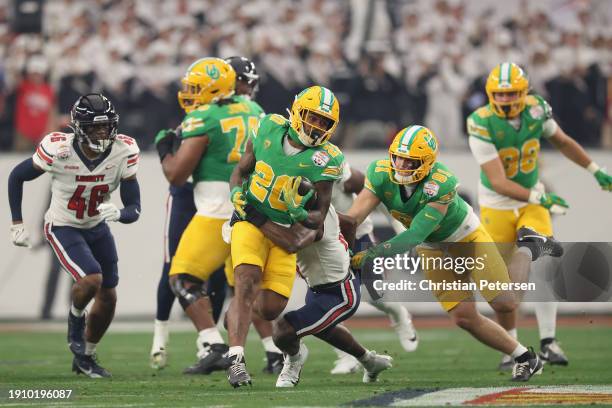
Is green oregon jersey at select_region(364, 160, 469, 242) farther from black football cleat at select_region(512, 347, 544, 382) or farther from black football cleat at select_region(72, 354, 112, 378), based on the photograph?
black football cleat at select_region(72, 354, 112, 378)

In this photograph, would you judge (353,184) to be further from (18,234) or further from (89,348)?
(18,234)

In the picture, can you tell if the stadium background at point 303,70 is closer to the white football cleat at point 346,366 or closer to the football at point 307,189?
the white football cleat at point 346,366

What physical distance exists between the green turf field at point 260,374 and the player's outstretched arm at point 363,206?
110cm

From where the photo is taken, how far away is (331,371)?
920 cm

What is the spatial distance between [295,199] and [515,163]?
2.99 metres

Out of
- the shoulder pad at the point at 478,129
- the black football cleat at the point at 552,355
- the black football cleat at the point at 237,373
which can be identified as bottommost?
the black football cleat at the point at 552,355

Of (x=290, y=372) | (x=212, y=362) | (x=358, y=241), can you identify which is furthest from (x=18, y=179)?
(x=358, y=241)

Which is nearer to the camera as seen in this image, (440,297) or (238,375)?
(238,375)

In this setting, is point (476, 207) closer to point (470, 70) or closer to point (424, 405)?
point (470, 70)

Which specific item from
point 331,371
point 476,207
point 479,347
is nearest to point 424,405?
point 331,371

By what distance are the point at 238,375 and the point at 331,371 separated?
2.17 m

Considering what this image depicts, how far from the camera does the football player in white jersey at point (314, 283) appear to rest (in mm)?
7500

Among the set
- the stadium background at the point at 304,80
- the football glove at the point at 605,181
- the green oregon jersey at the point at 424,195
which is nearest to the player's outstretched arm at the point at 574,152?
the football glove at the point at 605,181

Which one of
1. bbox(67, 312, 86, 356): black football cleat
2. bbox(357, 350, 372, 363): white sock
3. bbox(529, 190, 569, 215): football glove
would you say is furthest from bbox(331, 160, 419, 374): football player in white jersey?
bbox(67, 312, 86, 356): black football cleat
